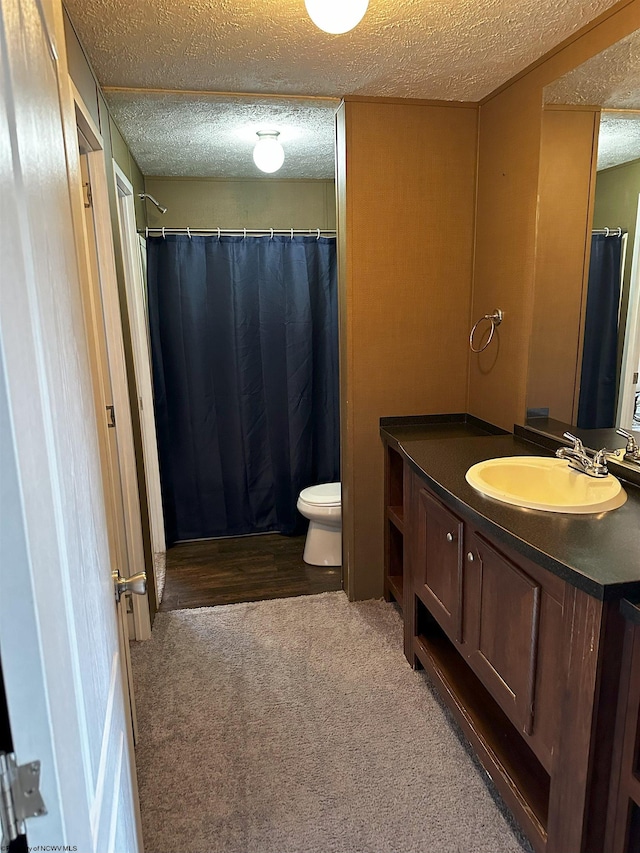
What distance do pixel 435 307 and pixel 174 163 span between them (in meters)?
1.74

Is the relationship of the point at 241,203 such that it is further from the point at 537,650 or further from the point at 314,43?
the point at 537,650

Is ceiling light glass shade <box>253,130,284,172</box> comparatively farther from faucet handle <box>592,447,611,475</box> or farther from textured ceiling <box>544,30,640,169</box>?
faucet handle <box>592,447,611,475</box>

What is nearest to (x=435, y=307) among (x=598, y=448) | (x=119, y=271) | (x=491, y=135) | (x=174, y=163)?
(x=491, y=135)

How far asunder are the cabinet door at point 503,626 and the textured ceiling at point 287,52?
5.30 feet

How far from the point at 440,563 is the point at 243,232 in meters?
2.39

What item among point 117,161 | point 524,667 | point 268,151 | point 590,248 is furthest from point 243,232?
point 524,667

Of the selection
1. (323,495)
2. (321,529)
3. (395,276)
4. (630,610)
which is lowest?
(321,529)

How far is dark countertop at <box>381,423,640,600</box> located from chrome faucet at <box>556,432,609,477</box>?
10 cm

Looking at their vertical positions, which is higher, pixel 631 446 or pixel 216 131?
pixel 216 131

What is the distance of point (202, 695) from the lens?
218 cm

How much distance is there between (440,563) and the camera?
6.52 ft

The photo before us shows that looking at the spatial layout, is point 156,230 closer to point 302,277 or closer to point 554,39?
point 302,277

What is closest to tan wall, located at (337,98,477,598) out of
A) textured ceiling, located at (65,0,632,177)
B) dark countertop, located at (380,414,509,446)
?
dark countertop, located at (380,414,509,446)

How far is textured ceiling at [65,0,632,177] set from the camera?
1.66 meters
